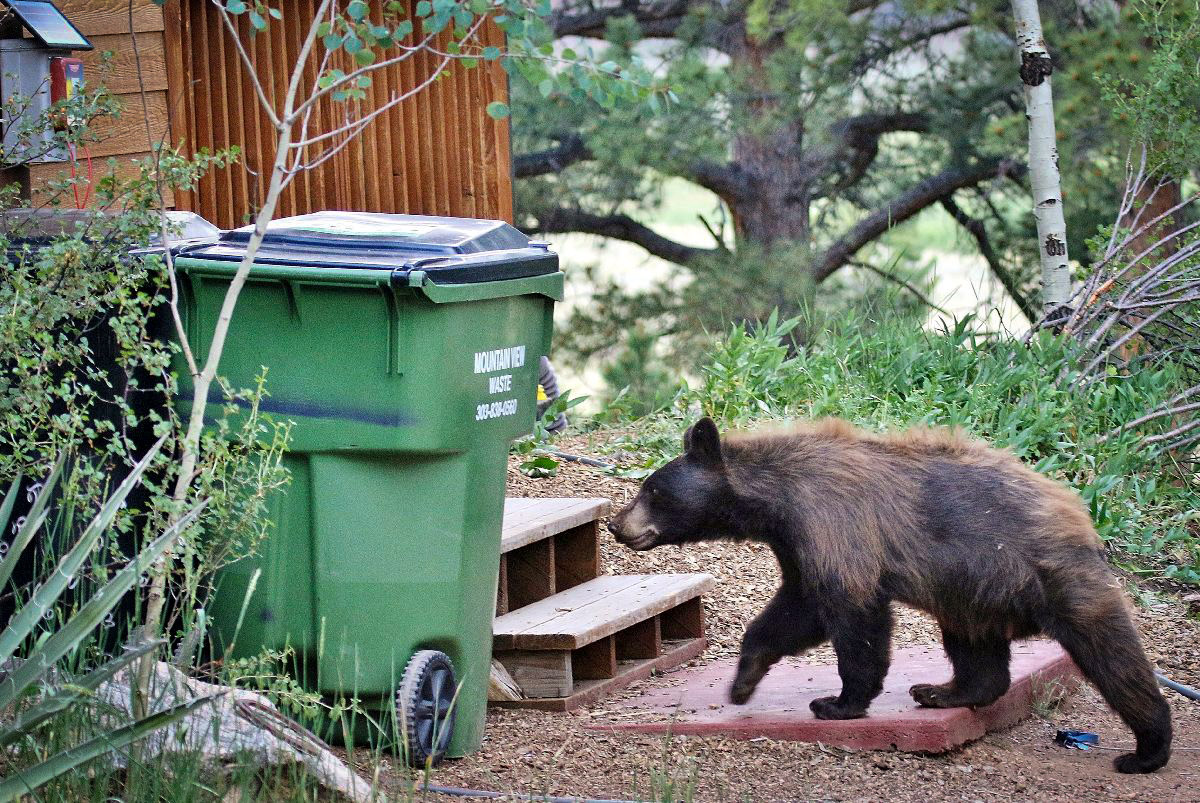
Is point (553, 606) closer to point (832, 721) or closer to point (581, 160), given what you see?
point (832, 721)

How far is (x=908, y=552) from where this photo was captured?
446 cm

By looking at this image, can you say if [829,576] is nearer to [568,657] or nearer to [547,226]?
[568,657]

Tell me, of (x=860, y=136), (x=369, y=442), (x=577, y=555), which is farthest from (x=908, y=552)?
(x=860, y=136)

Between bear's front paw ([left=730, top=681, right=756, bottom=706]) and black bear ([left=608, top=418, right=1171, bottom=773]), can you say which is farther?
bear's front paw ([left=730, top=681, right=756, bottom=706])

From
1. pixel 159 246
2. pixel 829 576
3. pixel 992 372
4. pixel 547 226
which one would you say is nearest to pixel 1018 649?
pixel 829 576

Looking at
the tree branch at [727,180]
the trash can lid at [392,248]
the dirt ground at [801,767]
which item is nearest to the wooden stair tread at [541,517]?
the dirt ground at [801,767]

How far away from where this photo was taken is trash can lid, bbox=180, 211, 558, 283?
12.8 ft

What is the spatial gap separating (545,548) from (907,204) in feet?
31.3

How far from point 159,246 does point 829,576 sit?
2.31 meters

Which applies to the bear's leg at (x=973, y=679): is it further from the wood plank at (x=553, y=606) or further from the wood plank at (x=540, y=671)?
the wood plank at (x=553, y=606)

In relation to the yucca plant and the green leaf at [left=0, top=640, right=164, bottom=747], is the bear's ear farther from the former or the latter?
the green leaf at [left=0, top=640, right=164, bottom=747]

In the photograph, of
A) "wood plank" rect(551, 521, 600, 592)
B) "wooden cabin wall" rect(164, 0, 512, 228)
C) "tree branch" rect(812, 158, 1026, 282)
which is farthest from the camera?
"tree branch" rect(812, 158, 1026, 282)

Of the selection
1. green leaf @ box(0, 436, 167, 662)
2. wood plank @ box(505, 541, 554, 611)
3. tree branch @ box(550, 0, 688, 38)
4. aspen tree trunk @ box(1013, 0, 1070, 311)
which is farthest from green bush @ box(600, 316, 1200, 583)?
tree branch @ box(550, 0, 688, 38)

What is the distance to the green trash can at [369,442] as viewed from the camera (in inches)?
153
